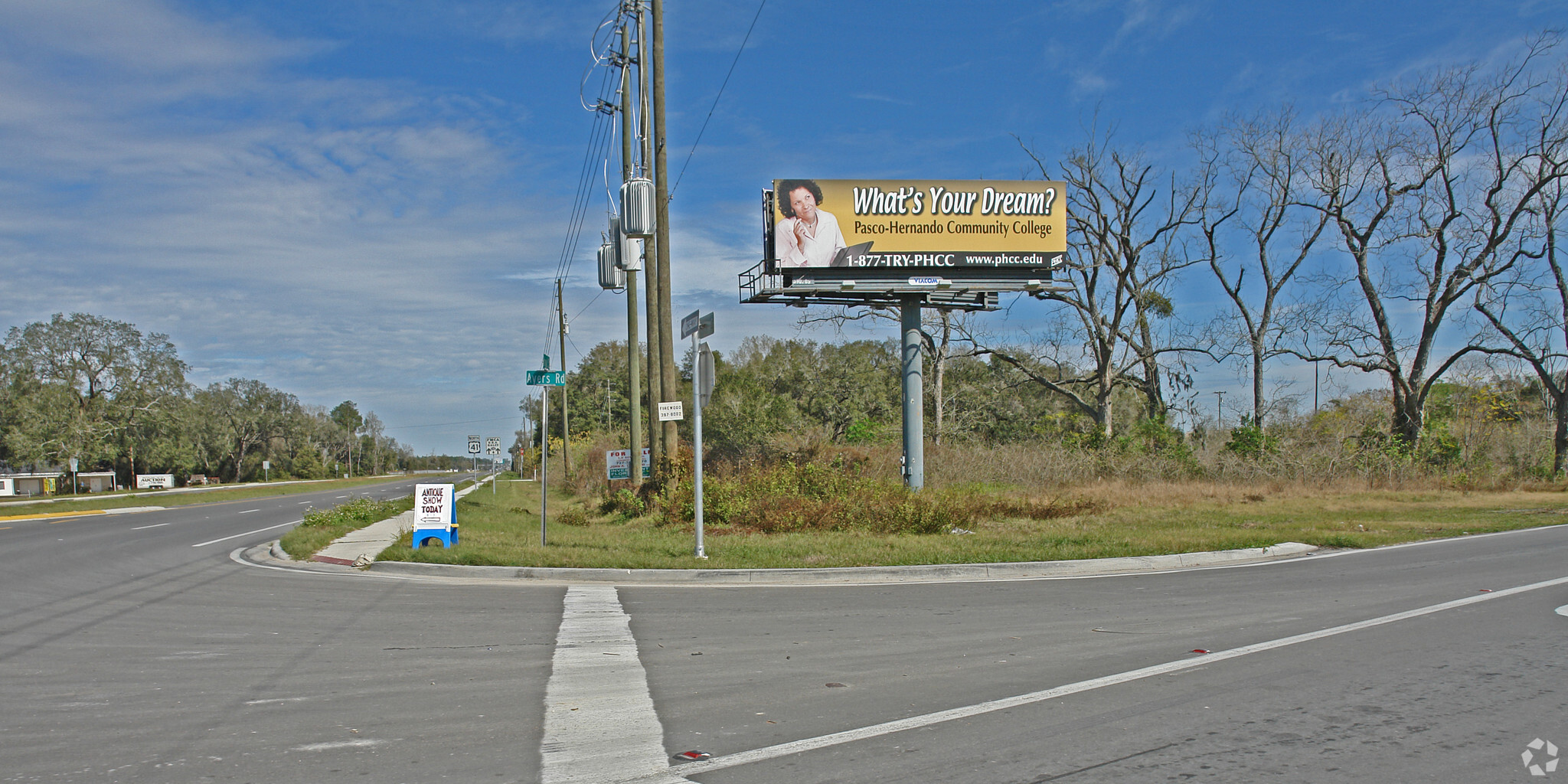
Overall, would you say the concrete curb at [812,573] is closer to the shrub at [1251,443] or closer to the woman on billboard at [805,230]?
the woman on billboard at [805,230]

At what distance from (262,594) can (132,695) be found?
5.22m

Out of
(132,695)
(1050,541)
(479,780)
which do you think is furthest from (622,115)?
(479,780)

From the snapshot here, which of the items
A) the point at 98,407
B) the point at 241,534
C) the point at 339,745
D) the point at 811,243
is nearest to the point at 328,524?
the point at 241,534

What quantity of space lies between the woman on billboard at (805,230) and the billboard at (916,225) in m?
0.02

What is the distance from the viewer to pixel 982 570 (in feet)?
39.6

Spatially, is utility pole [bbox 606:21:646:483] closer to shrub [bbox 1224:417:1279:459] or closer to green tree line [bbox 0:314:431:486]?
shrub [bbox 1224:417:1279:459]

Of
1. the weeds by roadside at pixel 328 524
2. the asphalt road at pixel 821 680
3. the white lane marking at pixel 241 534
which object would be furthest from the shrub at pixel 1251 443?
the white lane marking at pixel 241 534

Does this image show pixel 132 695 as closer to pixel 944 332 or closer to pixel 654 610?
pixel 654 610

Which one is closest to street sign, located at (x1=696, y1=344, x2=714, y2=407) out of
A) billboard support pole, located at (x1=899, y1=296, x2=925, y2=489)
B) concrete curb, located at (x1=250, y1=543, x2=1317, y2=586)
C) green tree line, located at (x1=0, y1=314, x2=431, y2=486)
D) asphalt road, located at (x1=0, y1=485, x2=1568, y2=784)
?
concrete curb, located at (x1=250, y1=543, x2=1317, y2=586)

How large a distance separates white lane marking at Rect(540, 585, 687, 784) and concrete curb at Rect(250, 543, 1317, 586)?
3.13 metres

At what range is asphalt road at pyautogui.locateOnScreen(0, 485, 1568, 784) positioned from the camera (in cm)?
467

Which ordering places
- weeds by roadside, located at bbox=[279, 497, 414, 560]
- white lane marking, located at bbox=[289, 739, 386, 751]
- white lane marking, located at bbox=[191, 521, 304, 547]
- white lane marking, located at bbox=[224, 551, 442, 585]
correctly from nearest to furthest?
1. white lane marking, located at bbox=[289, 739, 386, 751]
2. white lane marking, located at bbox=[224, 551, 442, 585]
3. weeds by roadside, located at bbox=[279, 497, 414, 560]
4. white lane marking, located at bbox=[191, 521, 304, 547]

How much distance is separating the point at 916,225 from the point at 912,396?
17.0 feet

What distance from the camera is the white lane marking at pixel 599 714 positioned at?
4.63 meters
